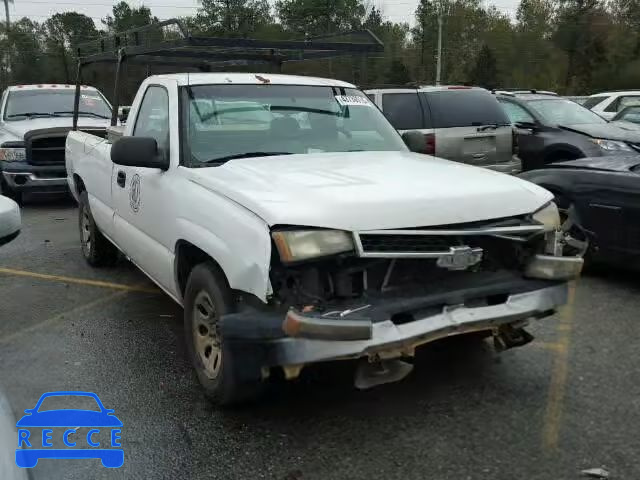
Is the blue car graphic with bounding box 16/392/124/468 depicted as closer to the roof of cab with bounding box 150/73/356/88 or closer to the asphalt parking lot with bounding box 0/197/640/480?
the asphalt parking lot with bounding box 0/197/640/480

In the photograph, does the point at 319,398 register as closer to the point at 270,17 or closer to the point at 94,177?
the point at 94,177

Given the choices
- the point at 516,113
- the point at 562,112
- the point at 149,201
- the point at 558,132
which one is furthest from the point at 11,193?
the point at 562,112

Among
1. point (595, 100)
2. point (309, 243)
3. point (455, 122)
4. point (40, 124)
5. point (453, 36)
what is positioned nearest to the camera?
point (309, 243)

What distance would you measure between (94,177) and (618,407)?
15.2 feet

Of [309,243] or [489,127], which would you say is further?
[489,127]

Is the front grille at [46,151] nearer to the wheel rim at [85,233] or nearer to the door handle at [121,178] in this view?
the wheel rim at [85,233]

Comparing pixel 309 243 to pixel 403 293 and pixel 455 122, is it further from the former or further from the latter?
pixel 455 122

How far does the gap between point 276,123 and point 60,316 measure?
8.01 feet

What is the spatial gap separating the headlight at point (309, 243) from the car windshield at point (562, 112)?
8.45 metres

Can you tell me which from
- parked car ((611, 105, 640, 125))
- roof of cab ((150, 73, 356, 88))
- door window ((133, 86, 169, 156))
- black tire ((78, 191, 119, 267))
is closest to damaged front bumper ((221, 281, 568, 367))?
door window ((133, 86, 169, 156))

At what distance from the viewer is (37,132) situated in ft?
32.9

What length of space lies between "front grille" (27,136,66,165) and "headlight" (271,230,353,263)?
824 cm

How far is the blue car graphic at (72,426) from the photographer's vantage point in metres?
3.25

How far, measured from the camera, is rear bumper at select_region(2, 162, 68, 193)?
10.1 meters
